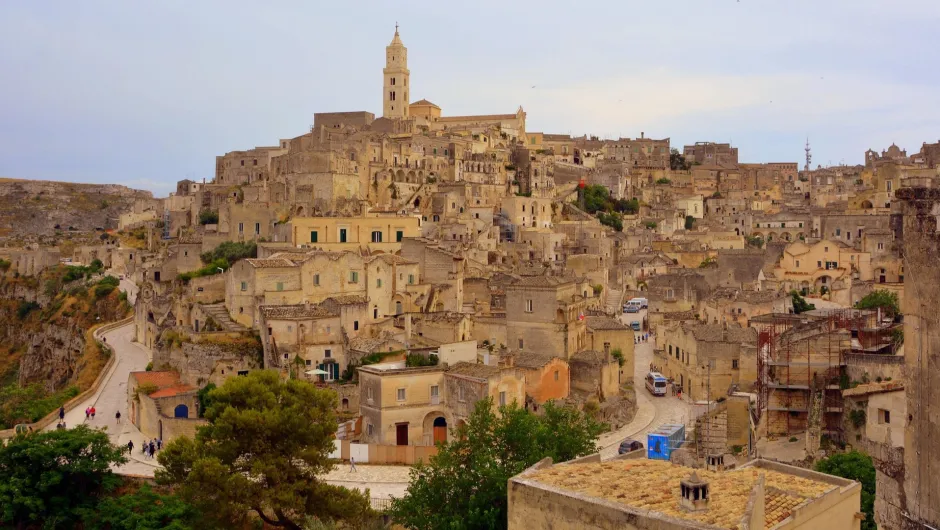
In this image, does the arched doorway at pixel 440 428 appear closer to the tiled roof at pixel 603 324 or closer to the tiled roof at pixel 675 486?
the tiled roof at pixel 603 324

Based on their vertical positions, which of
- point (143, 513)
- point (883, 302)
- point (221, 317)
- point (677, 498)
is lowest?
point (143, 513)

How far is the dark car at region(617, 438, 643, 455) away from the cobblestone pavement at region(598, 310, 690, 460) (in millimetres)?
379

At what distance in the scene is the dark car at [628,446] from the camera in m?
26.8

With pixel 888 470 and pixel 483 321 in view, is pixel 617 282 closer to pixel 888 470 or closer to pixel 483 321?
pixel 483 321

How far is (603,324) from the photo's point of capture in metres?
37.4

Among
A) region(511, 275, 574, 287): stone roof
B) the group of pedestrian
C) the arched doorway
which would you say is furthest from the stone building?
the group of pedestrian

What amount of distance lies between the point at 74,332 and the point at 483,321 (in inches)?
1141

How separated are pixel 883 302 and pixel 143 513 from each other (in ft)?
92.5

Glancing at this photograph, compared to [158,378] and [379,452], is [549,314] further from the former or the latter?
[158,378]

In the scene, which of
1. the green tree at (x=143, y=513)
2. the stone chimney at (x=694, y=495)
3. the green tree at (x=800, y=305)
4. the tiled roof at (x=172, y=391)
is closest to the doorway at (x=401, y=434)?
the green tree at (x=143, y=513)

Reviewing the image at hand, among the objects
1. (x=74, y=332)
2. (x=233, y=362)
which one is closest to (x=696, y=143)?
(x=74, y=332)

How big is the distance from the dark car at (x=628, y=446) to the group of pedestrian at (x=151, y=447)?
48.8 ft

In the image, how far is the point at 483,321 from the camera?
121 feet

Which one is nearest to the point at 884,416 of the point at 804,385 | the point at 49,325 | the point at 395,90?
the point at 804,385
